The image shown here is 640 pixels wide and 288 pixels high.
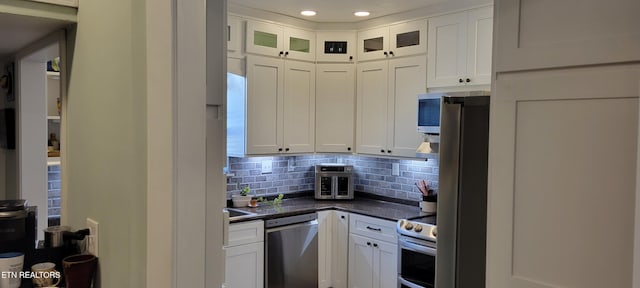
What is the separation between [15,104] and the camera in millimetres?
2773

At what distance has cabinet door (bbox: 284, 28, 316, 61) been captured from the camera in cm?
454

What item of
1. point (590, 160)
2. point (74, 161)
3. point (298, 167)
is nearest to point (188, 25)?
point (74, 161)

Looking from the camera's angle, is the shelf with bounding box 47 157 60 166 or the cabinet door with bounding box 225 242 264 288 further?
the cabinet door with bounding box 225 242 264 288

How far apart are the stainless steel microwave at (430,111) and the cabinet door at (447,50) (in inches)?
5.9

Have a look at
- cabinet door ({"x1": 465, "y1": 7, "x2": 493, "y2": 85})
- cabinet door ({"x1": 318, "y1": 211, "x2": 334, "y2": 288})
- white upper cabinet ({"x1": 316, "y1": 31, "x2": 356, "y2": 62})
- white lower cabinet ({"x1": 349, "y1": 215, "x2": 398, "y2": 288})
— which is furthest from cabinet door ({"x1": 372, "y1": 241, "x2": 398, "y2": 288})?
white upper cabinet ({"x1": 316, "y1": 31, "x2": 356, "y2": 62})

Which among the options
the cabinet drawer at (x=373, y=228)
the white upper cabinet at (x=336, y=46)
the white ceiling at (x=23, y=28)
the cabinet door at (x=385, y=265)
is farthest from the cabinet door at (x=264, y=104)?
the white ceiling at (x=23, y=28)

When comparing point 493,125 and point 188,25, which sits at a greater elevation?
point 188,25

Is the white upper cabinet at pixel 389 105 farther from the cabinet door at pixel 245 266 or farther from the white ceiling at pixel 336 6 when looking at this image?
the cabinet door at pixel 245 266

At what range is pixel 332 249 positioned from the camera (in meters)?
4.57

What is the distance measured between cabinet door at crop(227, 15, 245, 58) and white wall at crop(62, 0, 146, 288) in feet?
7.98

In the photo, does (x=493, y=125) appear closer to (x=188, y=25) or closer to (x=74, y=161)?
(x=188, y=25)

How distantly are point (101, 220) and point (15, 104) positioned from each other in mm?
1676

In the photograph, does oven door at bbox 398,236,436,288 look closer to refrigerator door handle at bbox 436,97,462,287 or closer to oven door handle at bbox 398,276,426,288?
oven door handle at bbox 398,276,426,288

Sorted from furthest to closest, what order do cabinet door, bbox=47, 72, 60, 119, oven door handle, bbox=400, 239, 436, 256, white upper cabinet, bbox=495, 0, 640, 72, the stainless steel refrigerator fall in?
oven door handle, bbox=400, 239, 436, 256, cabinet door, bbox=47, 72, 60, 119, the stainless steel refrigerator, white upper cabinet, bbox=495, 0, 640, 72
